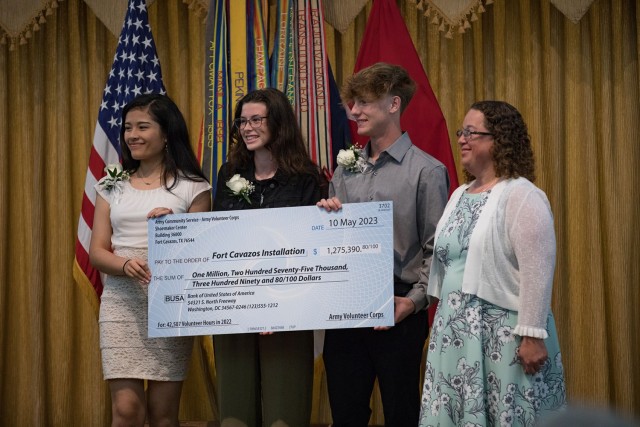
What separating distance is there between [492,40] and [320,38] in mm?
1039

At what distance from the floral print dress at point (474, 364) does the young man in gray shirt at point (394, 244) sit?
0.63ft

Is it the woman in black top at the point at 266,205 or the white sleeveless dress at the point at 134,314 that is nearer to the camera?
the woman in black top at the point at 266,205

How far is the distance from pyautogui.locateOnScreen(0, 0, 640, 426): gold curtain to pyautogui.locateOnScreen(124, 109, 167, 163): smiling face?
4.65 ft

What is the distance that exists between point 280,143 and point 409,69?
53.9 inches

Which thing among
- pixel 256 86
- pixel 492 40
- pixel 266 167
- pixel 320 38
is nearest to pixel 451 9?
pixel 492 40

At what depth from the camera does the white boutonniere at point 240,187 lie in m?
3.24

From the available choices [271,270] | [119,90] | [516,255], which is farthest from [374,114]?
[119,90]

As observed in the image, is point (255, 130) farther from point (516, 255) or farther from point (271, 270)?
point (516, 255)

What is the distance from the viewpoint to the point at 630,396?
4.41m

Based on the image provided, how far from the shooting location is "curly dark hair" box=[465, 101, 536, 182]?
283cm

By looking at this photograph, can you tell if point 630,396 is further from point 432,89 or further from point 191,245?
point 191,245

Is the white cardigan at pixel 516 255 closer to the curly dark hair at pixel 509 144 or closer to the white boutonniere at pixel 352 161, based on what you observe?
the curly dark hair at pixel 509 144

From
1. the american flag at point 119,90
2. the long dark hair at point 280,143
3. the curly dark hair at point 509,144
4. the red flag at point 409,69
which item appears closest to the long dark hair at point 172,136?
the long dark hair at point 280,143

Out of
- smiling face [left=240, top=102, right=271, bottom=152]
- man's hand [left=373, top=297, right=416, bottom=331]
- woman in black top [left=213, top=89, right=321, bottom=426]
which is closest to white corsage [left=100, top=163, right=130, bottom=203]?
woman in black top [left=213, top=89, right=321, bottom=426]
